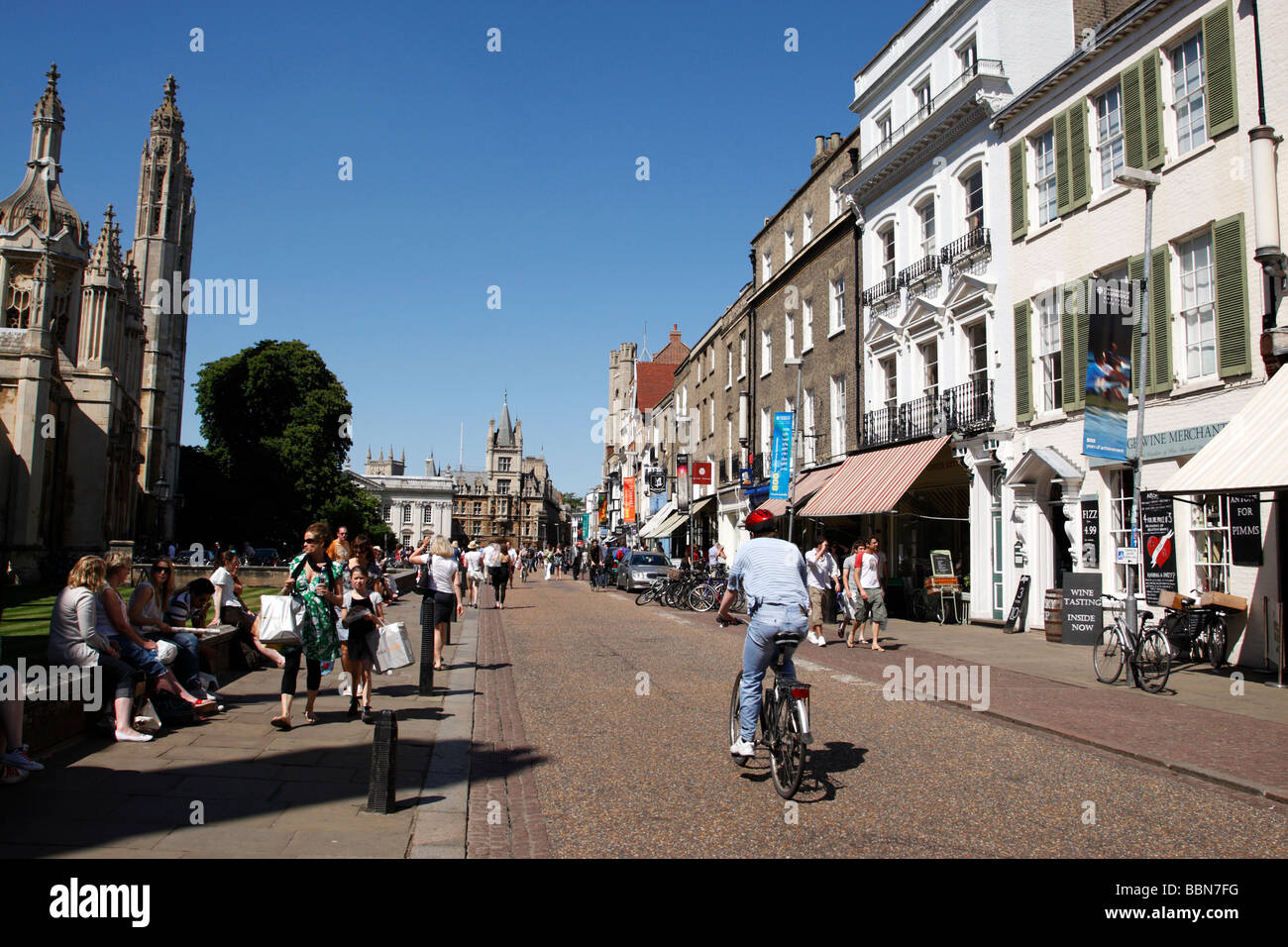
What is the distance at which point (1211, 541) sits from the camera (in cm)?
1372

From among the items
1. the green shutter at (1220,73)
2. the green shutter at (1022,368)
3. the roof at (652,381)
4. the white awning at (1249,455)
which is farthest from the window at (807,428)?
the roof at (652,381)

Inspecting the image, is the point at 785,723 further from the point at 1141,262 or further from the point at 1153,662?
the point at 1141,262

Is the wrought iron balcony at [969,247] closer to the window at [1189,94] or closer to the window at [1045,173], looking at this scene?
the window at [1045,173]

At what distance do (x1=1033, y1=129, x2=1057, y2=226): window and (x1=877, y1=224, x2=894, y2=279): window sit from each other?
570 centimetres

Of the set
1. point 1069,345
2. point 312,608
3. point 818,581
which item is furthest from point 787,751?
point 1069,345

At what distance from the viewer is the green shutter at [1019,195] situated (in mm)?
18422

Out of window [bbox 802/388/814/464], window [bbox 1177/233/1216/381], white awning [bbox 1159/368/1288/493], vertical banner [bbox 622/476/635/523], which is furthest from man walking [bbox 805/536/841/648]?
vertical banner [bbox 622/476/635/523]

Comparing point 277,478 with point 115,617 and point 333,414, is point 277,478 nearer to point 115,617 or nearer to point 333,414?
point 333,414

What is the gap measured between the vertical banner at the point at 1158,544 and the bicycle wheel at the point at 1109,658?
12.1 ft

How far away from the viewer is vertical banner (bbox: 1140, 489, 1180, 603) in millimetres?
14250

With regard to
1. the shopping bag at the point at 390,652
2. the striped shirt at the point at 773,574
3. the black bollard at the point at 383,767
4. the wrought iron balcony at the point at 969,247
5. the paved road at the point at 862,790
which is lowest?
the paved road at the point at 862,790

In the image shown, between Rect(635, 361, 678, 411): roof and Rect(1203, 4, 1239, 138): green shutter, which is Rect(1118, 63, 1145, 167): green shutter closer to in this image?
Rect(1203, 4, 1239, 138): green shutter
